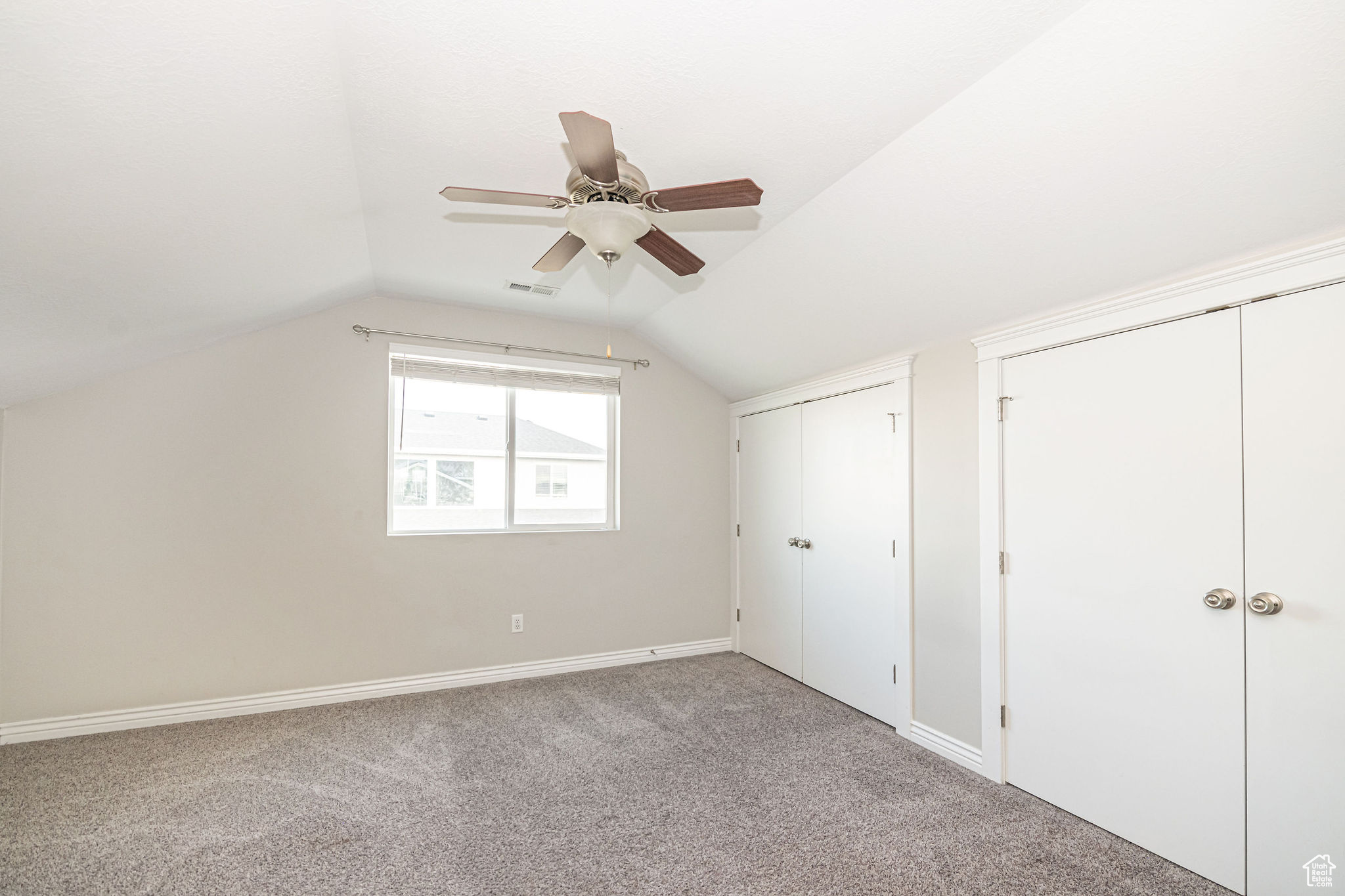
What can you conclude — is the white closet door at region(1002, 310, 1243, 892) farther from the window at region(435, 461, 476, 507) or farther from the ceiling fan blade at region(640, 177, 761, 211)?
the window at region(435, 461, 476, 507)

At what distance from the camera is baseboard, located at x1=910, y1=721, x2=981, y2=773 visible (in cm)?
284

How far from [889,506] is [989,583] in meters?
0.71

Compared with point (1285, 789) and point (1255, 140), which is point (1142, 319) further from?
point (1285, 789)

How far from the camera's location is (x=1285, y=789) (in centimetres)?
188

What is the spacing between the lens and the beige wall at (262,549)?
10.4 feet

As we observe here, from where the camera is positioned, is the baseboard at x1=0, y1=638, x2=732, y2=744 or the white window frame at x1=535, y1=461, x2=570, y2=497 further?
the white window frame at x1=535, y1=461, x2=570, y2=497

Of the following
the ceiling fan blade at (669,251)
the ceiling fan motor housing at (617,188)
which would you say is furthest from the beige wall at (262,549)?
the ceiling fan motor housing at (617,188)

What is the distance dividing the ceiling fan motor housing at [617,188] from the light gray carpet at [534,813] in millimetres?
2222

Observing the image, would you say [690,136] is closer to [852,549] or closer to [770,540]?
[852,549]

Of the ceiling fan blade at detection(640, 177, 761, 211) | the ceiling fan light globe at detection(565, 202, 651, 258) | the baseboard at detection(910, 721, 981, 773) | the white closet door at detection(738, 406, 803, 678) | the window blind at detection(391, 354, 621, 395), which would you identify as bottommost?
the baseboard at detection(910, 721, 981, 773)

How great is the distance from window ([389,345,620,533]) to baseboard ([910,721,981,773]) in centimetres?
241

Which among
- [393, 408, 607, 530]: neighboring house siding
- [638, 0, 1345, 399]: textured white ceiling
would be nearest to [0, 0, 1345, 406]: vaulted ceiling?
[638, 0, 1345, 399]: textured white ceiling

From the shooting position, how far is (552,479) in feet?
14.6

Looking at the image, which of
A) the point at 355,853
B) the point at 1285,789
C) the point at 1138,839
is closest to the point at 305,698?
the point at 355,853
